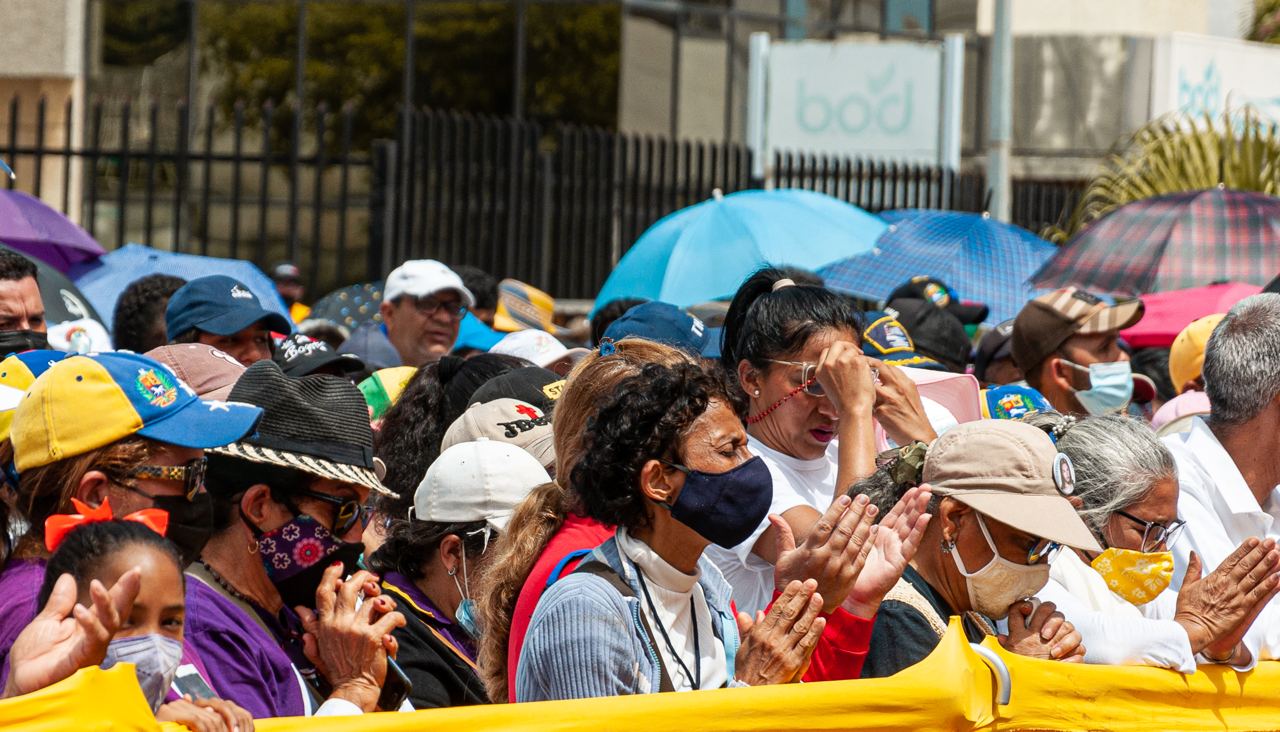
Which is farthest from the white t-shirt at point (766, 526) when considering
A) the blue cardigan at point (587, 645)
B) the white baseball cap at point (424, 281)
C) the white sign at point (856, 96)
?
the white sign at point (856, 96)

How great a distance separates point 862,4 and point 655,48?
4.01 m

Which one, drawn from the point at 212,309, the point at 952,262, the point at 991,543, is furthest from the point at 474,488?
the point at 952,262

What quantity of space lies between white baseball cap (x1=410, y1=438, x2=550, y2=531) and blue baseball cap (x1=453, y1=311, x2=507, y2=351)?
395 cm

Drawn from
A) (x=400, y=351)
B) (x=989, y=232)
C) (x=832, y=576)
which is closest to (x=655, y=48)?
(x=989, y=232)

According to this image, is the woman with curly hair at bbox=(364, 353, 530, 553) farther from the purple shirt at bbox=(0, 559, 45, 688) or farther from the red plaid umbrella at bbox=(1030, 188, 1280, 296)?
the red plaid umbrella at bbox=(1030, 188, 1280, 296)

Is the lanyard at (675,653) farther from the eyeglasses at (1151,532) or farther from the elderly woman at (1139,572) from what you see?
the eyeglasses at (1151,532)

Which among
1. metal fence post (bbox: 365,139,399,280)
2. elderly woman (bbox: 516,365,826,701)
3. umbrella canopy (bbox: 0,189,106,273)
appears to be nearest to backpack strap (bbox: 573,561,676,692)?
elderly woman (bbox: 516,365,826,701)

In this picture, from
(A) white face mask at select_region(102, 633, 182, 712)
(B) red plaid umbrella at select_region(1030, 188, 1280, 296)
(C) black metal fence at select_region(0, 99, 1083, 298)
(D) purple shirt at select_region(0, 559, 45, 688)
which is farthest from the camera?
(C) black metal fence at select_region(0, 99, 1083, 298)

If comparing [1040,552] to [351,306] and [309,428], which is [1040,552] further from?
[351,306]

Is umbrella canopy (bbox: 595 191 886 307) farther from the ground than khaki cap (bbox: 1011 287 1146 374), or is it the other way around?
umbrella canopy (bbox: 595 191 886 307)

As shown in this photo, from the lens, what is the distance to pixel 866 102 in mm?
17047

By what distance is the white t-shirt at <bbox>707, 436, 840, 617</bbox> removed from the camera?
14.6 feet

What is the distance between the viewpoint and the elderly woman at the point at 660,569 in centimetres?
337

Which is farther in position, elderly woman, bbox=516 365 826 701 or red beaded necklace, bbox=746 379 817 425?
red beaded necklace, bbox=746 379 817 425
